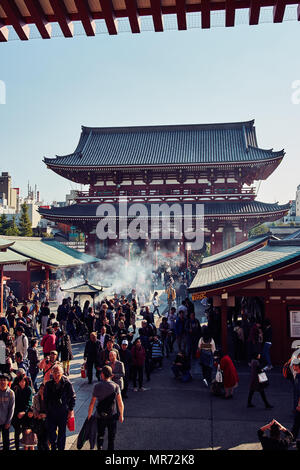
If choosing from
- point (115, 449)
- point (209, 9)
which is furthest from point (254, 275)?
point (209, 9)

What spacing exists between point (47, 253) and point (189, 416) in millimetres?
19602

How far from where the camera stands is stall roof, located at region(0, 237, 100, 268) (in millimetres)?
22109

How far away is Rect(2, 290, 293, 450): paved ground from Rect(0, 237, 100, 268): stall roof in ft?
41.9

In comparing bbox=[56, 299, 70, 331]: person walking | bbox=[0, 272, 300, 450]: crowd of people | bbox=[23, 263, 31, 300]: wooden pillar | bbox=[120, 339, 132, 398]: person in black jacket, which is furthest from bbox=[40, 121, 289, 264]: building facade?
bbox=[120, 339, 132, 398]: person in black jacket

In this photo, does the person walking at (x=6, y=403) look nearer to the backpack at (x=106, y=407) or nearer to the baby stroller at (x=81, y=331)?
the backpack at (x=106, y=407)

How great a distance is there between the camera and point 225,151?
110ft

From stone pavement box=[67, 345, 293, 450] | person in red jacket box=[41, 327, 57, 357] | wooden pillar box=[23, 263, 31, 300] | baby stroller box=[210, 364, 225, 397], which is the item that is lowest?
stone pavement box=[67, 345, 293, 450]

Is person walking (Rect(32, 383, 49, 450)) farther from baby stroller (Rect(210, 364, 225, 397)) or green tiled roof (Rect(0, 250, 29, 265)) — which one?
green tiled roof (Rect(0, 250, 29, 265))

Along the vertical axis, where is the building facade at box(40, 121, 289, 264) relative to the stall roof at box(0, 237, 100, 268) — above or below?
above

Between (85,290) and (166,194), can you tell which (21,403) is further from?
(166,194)

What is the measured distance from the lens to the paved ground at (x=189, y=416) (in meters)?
6.83

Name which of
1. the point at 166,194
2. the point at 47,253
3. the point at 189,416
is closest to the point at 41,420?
the point at 189,416

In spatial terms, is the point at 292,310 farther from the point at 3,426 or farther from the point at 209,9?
the point at 209,9

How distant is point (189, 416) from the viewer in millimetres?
8031
